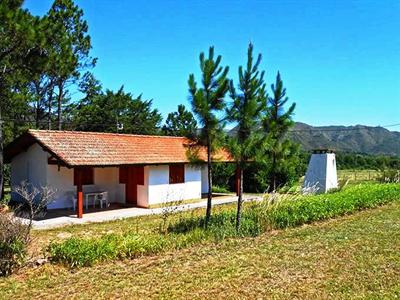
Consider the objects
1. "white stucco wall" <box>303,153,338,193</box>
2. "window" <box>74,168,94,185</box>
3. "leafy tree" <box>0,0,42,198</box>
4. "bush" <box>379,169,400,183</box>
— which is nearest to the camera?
"leafy tree" <box>0,0,42,198</box>

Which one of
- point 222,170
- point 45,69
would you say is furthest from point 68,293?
point 222,170

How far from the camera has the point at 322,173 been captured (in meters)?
22.4

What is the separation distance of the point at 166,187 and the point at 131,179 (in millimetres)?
1707

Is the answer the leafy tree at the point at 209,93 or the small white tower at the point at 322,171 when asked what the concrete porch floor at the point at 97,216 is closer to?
the leafy tree at the point at 209,93

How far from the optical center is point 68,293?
6902 mm

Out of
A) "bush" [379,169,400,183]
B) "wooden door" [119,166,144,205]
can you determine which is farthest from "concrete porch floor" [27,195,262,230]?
"bush" [379,169,400,183]

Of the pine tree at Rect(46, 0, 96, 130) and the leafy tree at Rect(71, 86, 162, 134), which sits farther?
the leafy tree at Rect(71, 86, 162, 134)

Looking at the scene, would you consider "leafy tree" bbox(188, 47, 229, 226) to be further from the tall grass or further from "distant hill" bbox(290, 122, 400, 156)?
"distant hill" bbox(290, 122, 400, 156)

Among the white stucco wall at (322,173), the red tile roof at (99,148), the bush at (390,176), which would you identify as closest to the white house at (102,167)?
the red tile roof at (99,148)

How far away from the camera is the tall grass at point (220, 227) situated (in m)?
8.80

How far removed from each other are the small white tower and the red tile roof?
265 inches

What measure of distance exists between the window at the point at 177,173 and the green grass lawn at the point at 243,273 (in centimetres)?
927

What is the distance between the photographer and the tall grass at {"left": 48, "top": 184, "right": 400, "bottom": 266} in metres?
8.80

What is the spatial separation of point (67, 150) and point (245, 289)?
11277mm
